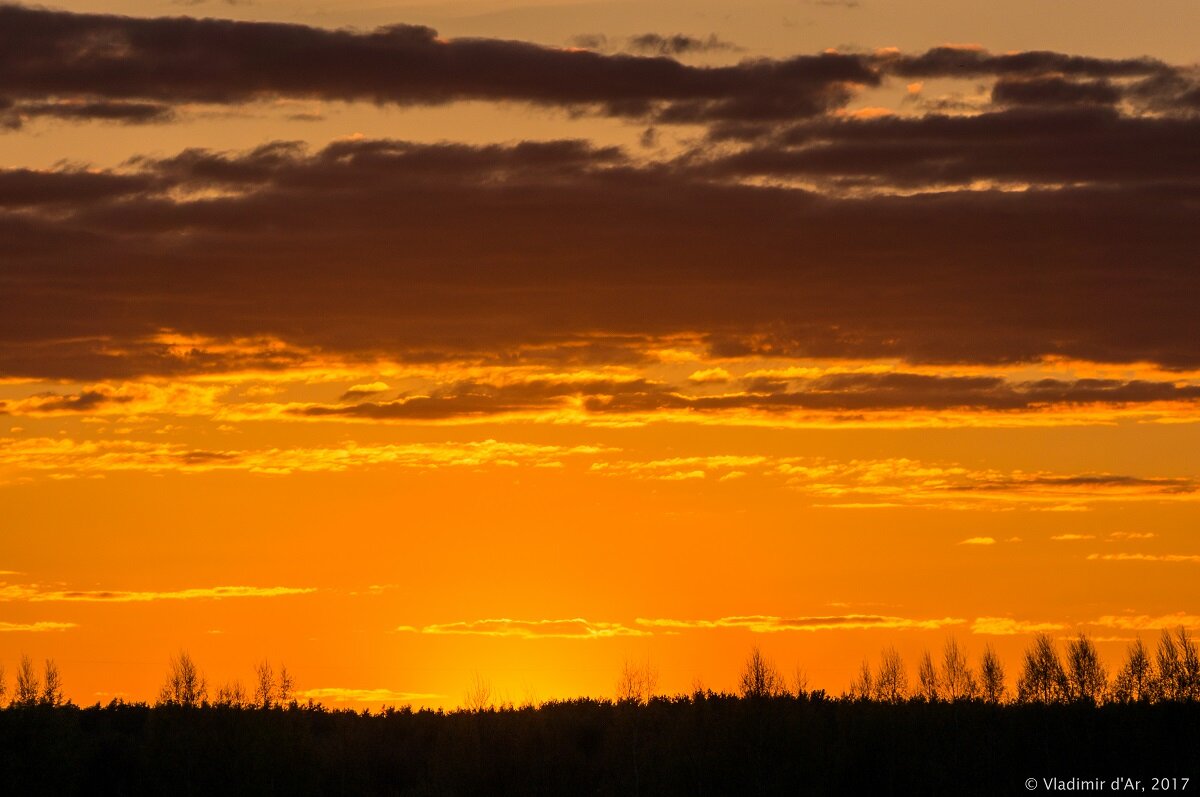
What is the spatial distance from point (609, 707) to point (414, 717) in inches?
347

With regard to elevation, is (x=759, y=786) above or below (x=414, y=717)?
below

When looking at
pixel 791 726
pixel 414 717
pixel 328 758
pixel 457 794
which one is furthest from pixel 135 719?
pixel 791 726

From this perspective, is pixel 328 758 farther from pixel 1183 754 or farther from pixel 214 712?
pixel 1183 754

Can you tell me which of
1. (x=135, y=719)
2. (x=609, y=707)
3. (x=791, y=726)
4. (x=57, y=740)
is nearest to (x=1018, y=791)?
(x=791, y=726)

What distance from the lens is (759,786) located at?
59188 millimetres

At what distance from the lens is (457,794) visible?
198ft

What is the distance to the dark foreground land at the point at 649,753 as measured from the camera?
59.7 meters

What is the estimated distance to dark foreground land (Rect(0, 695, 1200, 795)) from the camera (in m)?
59.7

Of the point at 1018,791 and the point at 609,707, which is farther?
the point at 609,707

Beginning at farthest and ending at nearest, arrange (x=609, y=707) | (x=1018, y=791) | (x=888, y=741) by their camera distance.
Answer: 1. (x=609, y=707)
2. (x=888, y=741)
3. (x=1018, y=791)

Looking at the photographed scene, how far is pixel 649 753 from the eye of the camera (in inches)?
2445

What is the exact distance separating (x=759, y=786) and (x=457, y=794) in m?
10.2

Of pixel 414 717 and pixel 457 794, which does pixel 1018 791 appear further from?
pixel 414 717

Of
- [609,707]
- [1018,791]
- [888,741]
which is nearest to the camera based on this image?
[1018,791]
